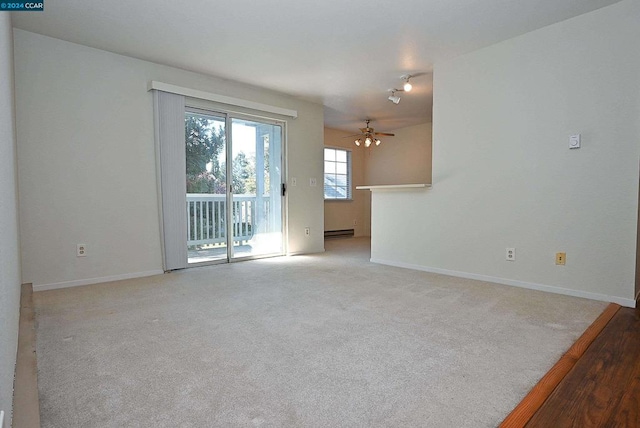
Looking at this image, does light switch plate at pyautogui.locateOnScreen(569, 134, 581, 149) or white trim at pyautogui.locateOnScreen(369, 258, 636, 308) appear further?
light switch plate at pyautogui.locateOnScreen(569, 134, 581, 149)

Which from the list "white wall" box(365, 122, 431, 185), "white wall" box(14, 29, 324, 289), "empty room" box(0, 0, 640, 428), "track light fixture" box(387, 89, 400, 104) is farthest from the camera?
"white wall" box(365, 122, 431, 185)

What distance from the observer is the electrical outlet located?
10.7ft

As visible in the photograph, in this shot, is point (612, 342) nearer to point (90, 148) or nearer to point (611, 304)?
point (611, 304)

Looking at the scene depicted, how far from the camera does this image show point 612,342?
6.34 ft

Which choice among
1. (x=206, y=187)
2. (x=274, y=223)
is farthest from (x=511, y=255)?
(x=206, y=187)

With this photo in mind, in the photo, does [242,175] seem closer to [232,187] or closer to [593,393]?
[232,187]

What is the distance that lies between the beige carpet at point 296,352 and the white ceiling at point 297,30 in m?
2.31

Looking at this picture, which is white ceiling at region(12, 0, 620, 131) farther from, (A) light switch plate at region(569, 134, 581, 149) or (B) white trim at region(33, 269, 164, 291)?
(B) white trim at region(33, 269, 164, 291)

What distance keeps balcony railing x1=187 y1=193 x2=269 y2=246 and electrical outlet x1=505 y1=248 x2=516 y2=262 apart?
3.08 meters

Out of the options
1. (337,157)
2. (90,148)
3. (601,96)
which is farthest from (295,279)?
(337,157)

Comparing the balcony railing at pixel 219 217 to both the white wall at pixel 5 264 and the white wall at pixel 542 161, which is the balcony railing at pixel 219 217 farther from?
the white wall at pixel 5 264

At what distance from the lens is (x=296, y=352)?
183cm

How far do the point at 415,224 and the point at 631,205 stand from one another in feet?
6.34

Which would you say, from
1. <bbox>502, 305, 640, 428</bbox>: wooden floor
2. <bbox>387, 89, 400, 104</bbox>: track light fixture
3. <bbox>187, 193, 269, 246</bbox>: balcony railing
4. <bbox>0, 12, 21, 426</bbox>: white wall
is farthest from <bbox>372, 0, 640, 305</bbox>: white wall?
<bbox>0, 12, 21, 426</bbox>: white wall
